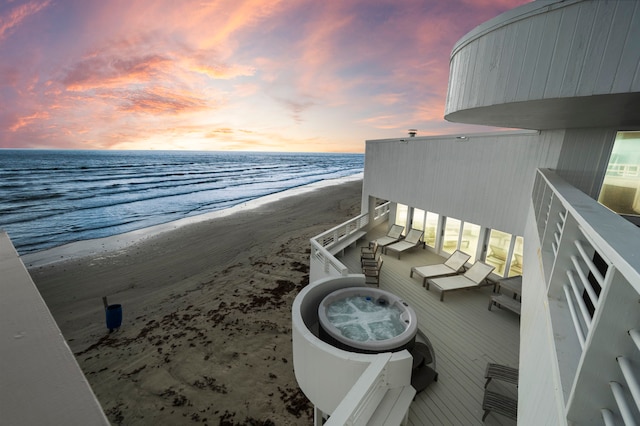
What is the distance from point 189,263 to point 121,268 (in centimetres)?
345

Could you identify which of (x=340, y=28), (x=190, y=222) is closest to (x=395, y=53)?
(x=340, y=28)

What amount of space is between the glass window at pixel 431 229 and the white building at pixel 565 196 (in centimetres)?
269

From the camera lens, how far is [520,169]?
26.0 feet

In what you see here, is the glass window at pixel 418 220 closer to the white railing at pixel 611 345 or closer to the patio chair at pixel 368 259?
the patio chair at pixel 368 259

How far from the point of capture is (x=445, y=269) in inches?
349

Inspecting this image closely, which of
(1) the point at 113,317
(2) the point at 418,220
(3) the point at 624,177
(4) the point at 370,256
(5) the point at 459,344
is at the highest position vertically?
(3) the point at 624,177

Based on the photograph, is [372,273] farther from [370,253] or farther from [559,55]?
Answer: [559,55]

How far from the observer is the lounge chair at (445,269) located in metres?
8.52

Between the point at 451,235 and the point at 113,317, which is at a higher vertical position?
the point at 451,235

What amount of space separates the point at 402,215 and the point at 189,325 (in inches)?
394

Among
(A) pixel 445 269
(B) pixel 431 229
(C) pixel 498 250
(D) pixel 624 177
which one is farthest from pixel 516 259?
(D) pixel 624 177

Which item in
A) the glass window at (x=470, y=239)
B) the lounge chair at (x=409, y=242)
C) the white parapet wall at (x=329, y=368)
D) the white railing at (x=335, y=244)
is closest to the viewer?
the white parapet wall at (x=329, y=368)

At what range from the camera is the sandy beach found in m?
6.27

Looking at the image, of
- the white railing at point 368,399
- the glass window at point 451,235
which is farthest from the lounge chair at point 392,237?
the white railing at point 368,399
